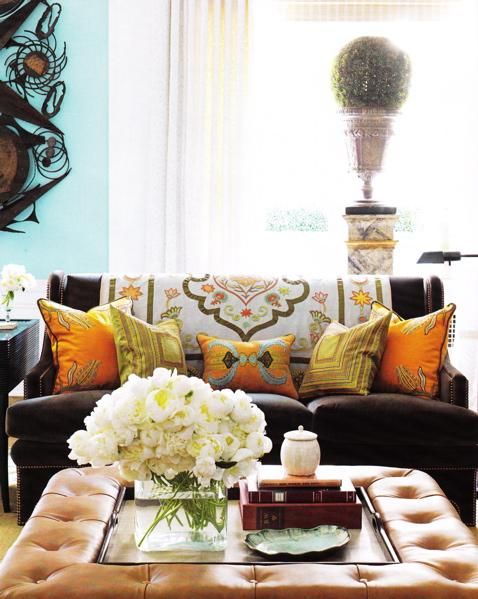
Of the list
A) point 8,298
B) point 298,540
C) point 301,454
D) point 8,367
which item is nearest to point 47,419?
point 8,367

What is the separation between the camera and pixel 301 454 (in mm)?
2441

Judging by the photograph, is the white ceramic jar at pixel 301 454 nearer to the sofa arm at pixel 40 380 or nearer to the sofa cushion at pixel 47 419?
the sofa cushion at pixel 47 419

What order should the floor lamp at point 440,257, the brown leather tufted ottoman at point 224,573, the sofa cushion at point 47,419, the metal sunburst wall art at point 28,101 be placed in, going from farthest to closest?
the metal sunburst wall art at point 28,101 < the floor lamp at point 440,257 < the sofa cushion at point 47,419 < the brown leather tufted ottoman at point 224,573

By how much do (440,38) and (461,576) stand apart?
4.12 m

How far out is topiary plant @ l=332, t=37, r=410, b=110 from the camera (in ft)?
15.7

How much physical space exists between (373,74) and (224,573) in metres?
3.35

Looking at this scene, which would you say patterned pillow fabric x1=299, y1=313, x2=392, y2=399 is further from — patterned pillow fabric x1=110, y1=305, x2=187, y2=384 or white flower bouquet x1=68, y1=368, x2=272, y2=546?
white flower bouquet x1=68, y1=368, x2=272, y2=546

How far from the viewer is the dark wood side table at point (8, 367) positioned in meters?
3.73

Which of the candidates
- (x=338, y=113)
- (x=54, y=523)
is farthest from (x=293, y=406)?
(x=338, y=113)

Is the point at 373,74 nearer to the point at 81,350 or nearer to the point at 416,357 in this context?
the point at 416,357

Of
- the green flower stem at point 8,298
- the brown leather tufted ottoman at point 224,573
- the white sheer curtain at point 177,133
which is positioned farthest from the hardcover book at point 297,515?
the white sheer curtain at point 177,133

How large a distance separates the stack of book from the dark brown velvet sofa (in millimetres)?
995

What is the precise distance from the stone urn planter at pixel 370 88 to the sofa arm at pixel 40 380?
2110mm

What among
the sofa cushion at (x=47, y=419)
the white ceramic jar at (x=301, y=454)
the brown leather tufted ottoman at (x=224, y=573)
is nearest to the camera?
the brown leather tufted ottoman at (x=224, y=573)
